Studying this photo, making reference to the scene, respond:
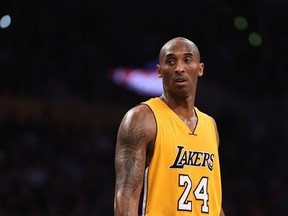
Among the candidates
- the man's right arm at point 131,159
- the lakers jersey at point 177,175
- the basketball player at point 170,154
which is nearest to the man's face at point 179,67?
the basketball player at point 170,154

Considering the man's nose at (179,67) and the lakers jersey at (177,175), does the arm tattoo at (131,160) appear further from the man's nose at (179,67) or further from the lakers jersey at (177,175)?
the man's nose at (179,67)

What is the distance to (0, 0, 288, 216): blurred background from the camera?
428 inches

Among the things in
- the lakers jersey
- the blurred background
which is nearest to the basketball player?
the lakers jersey

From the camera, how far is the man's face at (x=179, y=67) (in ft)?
13.5

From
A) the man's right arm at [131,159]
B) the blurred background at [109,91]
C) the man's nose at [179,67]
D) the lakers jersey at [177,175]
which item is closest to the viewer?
the man's right arm at [131,159]

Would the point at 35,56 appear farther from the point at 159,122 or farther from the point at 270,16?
the point at 159,122

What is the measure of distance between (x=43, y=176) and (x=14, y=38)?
3361 mm

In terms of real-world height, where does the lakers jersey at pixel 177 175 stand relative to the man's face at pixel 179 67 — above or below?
below

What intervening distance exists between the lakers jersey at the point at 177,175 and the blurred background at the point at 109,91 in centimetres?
588

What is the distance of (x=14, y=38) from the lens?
12844 millimetres

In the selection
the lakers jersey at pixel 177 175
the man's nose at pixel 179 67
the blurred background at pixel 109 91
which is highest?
the blurred background at pixel 109 91

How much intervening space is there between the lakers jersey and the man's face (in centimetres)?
16

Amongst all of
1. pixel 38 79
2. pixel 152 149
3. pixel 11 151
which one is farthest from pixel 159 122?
pixel 38 79

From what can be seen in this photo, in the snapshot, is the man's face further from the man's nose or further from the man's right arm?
the man's right arm
